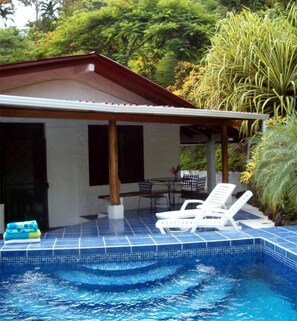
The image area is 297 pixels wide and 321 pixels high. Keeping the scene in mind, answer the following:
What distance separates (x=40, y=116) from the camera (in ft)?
33.3

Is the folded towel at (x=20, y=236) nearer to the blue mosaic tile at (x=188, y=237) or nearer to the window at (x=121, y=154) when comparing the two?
the blue mosaic tile at (x=188, y=237)

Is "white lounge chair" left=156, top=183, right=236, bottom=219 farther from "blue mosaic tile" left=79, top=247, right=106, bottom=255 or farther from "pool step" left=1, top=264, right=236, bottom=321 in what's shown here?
"pool step" left=1, top=264, right=236, bottom=321

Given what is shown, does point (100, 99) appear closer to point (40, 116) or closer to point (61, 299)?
point (40, 116)

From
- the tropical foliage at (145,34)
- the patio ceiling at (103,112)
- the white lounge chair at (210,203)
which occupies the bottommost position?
the white lounge chair at (210,203)

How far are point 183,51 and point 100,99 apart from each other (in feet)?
35.3

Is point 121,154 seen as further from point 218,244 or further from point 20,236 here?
point 218,244

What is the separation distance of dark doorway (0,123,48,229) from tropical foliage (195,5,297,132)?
554 centimetres

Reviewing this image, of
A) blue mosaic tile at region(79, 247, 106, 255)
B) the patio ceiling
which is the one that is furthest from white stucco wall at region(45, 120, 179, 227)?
blue mosaic tile at region(79, 247, 106, 255)

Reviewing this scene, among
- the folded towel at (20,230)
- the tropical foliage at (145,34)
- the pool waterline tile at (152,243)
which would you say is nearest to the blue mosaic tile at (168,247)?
the pool waterline tile at (152,243)

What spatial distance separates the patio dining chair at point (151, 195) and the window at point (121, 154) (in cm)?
88

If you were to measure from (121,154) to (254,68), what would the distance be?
4566 mm

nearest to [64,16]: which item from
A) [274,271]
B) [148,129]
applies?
[148,129]

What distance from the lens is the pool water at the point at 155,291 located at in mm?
6230

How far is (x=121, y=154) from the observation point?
14.1 meters
